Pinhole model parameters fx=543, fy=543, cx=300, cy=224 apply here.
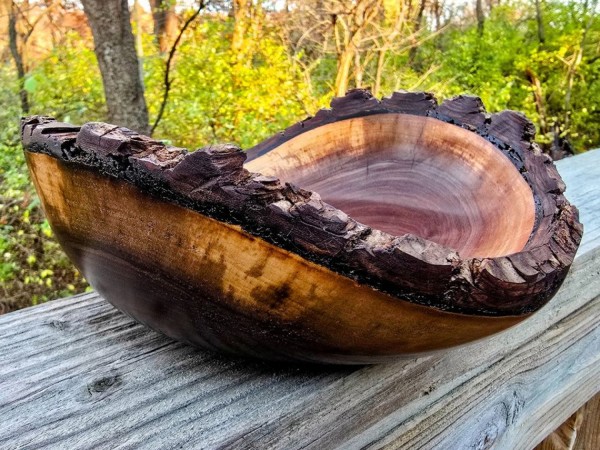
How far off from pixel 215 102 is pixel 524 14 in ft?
12.7

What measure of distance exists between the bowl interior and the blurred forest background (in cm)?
102

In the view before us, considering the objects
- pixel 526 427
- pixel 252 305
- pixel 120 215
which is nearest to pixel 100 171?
pixel 120 215

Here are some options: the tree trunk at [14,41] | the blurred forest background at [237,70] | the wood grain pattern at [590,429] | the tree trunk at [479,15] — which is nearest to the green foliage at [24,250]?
the blurred forest background at [237,70]

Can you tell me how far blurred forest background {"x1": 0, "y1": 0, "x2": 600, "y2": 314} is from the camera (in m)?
2.28

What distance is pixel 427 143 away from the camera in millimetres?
910

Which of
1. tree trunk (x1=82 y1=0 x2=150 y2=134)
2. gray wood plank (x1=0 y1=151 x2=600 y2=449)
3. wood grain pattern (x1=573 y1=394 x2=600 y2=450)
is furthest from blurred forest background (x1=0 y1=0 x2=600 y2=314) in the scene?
wood grain pattern (x1=573 y1=394 x2=600 y2=450)

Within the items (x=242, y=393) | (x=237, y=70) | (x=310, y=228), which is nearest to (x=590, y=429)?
(x=242, y=393)

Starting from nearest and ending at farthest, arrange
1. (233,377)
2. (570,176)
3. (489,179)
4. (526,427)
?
→ (233,377) → (526,427) → (489,179) → (570,176)

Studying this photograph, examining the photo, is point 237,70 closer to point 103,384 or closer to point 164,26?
point 164,26

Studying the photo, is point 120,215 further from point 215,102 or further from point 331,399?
point 215,102

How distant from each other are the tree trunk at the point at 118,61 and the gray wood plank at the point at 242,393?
119 centimetres

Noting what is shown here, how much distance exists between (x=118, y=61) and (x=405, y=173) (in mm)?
1147

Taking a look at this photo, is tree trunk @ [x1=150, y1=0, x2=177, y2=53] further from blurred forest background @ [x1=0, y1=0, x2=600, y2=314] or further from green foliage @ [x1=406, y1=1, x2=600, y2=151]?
green foliage @ [x1=406, y1=1, x2=600, y2=151]

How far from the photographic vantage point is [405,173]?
0.93 metres
